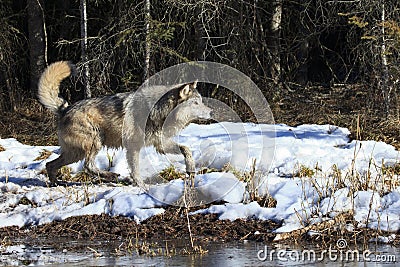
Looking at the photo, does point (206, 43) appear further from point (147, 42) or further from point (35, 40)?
point (35, 40)

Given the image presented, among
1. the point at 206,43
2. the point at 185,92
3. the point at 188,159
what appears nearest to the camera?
the point at 188,159

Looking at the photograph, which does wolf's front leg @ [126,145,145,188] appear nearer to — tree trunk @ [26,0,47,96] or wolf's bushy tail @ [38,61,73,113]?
wolf's bushy tail @ [38,61,73,113]

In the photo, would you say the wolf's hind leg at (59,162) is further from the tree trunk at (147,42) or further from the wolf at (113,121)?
the tree trunk at (147,42)

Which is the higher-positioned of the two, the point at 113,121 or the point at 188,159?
the point at 113,121

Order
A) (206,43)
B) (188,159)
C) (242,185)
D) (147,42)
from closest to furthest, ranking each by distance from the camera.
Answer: (242,185) → (188,159) → (147,42) → (206,43)

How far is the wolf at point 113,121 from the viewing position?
927 centimetres

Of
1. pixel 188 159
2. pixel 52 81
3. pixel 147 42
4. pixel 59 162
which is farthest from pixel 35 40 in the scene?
pixel 188 159

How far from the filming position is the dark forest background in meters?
13.7

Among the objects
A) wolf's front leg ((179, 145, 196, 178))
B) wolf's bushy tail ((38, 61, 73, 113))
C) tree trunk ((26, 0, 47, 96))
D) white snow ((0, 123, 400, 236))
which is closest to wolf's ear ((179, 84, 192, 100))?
Result: wolf's front leg ((179, 145, 196, 178))

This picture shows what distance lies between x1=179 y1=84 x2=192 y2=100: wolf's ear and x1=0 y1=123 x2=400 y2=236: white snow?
114cm

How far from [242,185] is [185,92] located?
1945 millimetres

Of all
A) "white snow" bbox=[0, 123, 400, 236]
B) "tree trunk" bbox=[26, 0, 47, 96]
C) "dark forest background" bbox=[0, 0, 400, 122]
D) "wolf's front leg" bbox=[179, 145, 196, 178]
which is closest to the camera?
"white snow" bbox=[0, 123, 400, 236]

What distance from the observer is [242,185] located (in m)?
8.02

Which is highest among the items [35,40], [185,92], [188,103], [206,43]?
[206,43]
